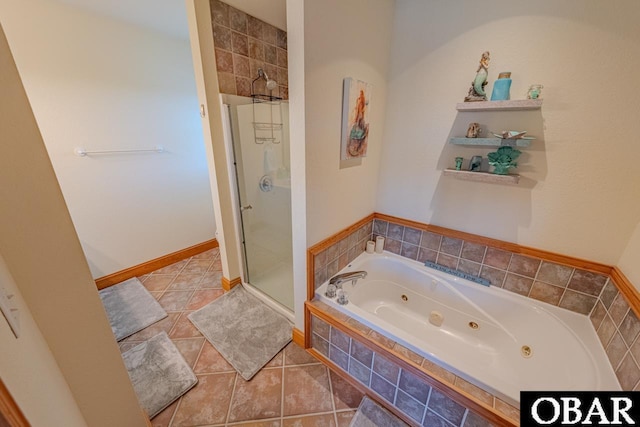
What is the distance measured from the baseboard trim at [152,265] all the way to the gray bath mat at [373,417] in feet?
7.60

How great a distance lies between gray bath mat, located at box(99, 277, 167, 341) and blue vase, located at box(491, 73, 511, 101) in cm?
278

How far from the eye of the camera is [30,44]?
157cm

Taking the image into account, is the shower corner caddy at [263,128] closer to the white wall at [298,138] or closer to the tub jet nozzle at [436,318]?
the white wall at [298,138]

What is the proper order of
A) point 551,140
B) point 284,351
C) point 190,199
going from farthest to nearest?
point 190,199
point 284,351
point 551,140

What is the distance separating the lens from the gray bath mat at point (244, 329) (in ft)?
5.12

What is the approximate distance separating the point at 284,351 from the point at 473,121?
6.51 feet

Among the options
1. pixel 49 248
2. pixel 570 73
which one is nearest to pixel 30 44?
pixel 49 248

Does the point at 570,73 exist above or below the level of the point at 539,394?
above

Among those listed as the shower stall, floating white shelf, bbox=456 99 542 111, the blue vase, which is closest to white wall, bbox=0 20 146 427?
the shower stall

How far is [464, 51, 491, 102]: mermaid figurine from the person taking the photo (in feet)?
4.51

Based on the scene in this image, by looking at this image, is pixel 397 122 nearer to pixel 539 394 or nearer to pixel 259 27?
pixel 259 27

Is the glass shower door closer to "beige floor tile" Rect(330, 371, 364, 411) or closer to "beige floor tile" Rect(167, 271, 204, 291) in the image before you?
"beige floor tile" Rect(167, 271, 204, 291)

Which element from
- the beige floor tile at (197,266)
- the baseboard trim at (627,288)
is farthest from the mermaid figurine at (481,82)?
the beige floor tile at (197,266)

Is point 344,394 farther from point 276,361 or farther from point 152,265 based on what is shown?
point 152,265
